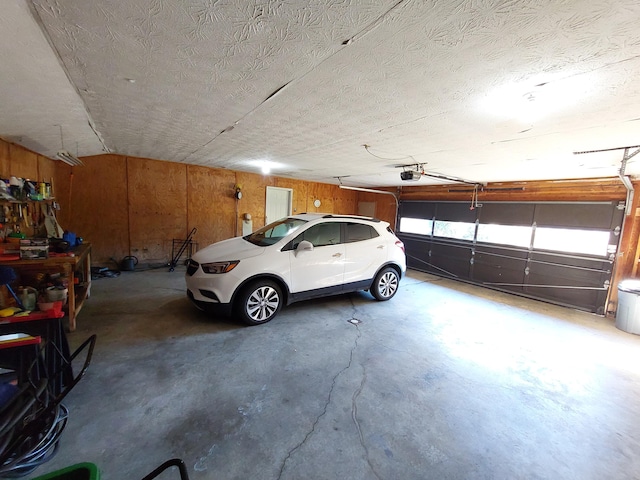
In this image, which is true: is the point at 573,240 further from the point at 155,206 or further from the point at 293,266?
the point at 155,206

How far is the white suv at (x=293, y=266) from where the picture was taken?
10.6 ft

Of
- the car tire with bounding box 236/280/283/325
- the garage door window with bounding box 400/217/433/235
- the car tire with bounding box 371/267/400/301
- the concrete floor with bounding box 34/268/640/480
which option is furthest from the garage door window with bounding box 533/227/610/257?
the car tire with bounding box 236/280/283/325

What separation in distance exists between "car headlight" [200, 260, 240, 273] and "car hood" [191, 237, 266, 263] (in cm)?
6

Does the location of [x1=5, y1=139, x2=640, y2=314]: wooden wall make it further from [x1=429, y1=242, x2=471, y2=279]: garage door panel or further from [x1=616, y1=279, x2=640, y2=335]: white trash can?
[x1=429, y1=242, x2=471, y2=279]: garage door panel

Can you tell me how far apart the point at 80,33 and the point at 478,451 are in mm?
3335

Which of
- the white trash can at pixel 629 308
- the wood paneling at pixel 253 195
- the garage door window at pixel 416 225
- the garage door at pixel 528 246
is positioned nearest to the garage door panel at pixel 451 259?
the garage door at pixel 528 246

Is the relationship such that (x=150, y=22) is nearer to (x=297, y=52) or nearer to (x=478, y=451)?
(x=297, y=52)

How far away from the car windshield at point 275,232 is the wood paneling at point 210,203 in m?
2.76

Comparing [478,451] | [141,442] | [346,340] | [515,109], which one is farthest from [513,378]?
[141,442]

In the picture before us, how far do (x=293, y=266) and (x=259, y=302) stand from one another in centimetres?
64

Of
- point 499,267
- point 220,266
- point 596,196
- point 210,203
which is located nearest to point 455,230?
point 499,267

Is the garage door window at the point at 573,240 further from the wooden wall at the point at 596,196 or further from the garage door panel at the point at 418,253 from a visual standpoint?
the garage door panel at the point at 418,253

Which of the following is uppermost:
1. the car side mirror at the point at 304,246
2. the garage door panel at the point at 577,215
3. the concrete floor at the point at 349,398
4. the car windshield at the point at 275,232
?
the garage door panel at the point at 577,215

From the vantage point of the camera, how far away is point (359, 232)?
4.24 meters
